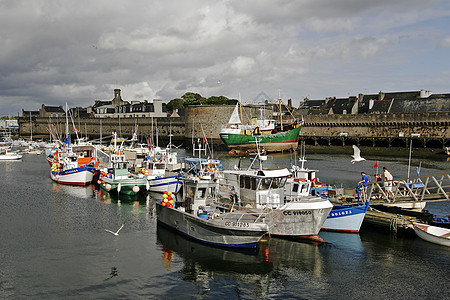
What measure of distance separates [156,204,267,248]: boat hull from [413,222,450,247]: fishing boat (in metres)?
6.63

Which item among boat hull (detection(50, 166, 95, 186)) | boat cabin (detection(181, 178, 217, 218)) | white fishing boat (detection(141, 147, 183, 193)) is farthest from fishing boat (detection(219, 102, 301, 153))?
boat cabin (detection(181, 178, 217, 218))

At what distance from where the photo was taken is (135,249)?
15.9 metres

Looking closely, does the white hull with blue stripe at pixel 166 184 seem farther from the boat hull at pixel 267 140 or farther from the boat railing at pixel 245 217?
the boat hull at pixel 267 140

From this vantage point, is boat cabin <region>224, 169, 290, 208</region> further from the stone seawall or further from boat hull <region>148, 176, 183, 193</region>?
the stone seawall

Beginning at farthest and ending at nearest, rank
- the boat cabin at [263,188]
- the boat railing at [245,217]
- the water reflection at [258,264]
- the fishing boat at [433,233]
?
the boat cabin at [263,188]
the fishing boat at [433,233]
the boat railing at [245,217]
the water reflection at [258,264]

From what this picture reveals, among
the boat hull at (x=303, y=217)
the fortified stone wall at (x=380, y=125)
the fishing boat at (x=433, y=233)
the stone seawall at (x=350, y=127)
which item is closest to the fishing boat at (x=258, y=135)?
the stone seawall at (x=350, y=127)

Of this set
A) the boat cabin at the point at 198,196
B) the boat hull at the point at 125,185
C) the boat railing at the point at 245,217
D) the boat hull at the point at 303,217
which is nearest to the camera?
the boat railing at the point at 245,217

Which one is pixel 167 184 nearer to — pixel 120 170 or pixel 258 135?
pixel 120 170

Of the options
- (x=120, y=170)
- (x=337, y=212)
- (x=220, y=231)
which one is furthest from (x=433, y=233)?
(x=120, y=170)

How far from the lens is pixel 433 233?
15953mm

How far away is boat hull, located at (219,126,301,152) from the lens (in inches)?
2350

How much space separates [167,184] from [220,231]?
1246 cm

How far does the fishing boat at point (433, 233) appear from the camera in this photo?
15.7m

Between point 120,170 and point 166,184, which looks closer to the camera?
point 166,184
